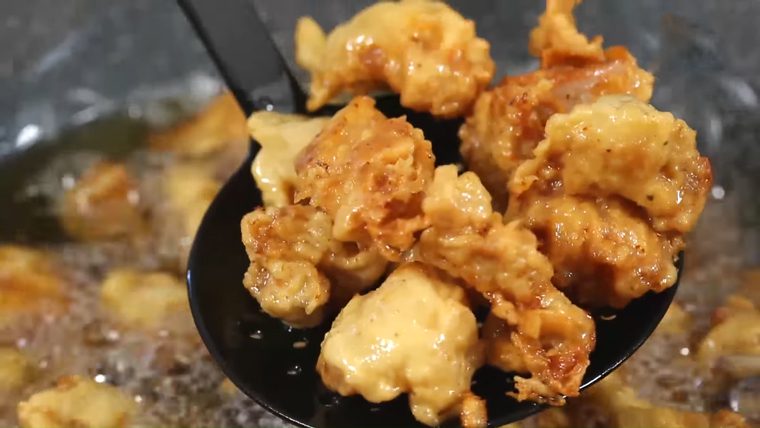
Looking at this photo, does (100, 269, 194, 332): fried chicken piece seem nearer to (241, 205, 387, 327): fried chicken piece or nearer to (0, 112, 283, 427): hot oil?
(0, 112, 283, 427): hot oil

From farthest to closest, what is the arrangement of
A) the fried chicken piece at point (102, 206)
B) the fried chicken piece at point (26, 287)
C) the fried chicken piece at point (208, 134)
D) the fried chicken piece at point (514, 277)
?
the fried chicken piece at point (208, 134) → the fried chicken piece at point (102, 206) → the fried chicken piece at point (26, 287) → the fried chicken piece at point (514, 277)

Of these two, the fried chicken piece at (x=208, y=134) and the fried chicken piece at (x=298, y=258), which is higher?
the fried chicken piece at (x=298, y=258)

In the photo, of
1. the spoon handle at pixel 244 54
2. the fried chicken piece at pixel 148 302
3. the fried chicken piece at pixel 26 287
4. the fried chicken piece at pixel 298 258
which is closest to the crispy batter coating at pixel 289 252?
the fried chicken piece at pixel 298 258

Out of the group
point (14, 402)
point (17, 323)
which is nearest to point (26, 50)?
point (17, 323)

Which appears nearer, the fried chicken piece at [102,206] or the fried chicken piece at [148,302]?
the fried chicken piece at [148,302]

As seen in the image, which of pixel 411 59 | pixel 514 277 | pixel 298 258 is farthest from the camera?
pixel 411 59

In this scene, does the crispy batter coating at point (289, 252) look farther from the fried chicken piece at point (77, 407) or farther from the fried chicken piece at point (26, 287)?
the fried chicken piece at point (26, 287)

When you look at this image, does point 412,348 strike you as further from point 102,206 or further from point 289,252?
point 102,206

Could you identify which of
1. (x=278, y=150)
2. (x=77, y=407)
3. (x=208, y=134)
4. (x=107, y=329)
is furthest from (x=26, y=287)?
(x=278, y=150)
